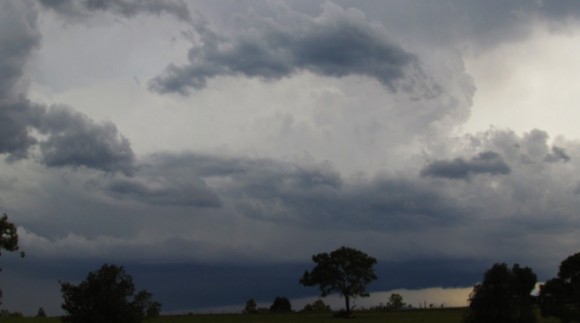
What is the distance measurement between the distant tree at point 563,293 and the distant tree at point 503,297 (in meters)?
5.40

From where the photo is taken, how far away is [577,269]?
186ft

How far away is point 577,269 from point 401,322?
164ft

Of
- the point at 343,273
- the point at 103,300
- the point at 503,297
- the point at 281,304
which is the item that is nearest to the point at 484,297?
the point at 503,297

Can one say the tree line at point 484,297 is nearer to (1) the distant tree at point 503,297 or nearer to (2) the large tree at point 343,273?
(1) the distant tree at point 503,297

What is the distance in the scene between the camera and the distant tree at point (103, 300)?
174ft

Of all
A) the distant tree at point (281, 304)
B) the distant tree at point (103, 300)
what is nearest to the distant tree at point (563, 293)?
the distant tree at point (103, 300)

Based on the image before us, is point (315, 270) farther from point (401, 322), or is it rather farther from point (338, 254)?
point (401, 322)

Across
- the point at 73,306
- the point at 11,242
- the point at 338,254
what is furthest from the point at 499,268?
the point at 338,254

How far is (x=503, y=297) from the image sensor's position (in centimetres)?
5050

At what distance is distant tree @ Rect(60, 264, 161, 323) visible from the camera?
53062 millimetres

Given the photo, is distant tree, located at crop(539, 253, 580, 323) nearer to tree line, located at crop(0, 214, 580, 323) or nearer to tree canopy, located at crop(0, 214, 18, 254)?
tree line, located at crop(0, 214, 580, 323)

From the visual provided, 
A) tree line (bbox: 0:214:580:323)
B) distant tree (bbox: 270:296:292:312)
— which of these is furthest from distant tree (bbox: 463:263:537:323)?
distant tree (bbox: 270:296:292:312)

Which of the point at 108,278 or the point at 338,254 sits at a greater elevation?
the point at 338,254

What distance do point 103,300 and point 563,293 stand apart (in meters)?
37.3
